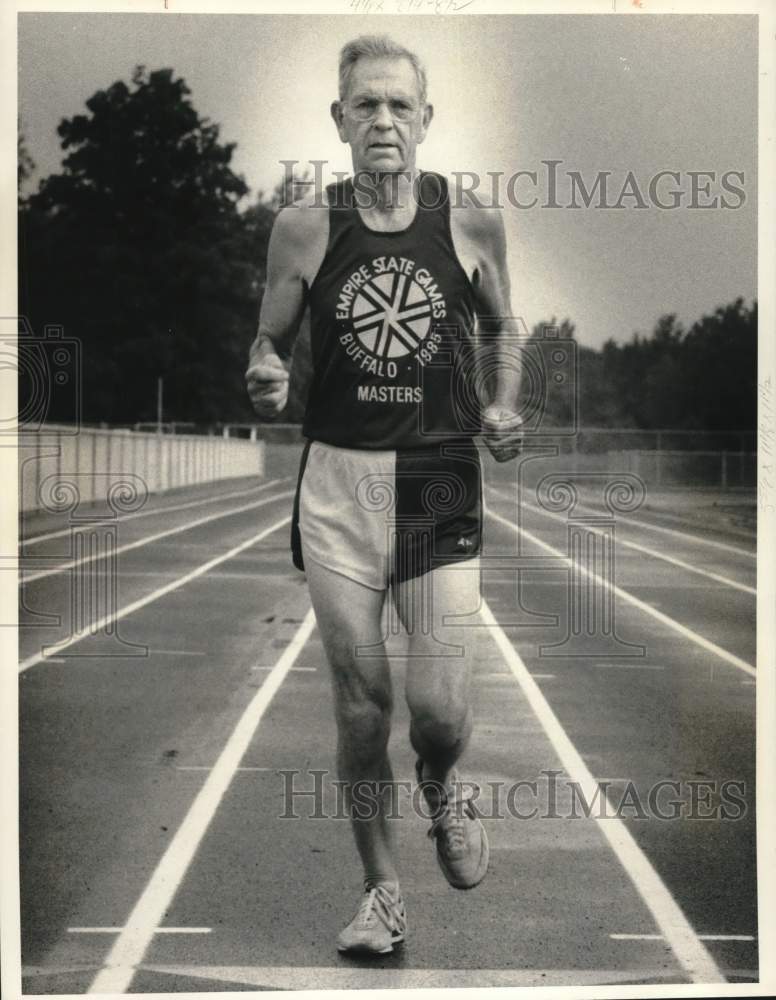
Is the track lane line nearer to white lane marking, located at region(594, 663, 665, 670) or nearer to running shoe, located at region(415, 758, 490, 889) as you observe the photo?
white lane marking, located at region(594, 663, 665, 670)

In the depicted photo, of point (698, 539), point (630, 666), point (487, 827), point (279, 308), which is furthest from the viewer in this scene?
point (698, 539)

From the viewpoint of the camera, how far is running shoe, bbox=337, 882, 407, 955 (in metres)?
4.84

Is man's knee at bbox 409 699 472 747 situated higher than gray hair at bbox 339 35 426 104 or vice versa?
gray hair at bbox 339 35 426 104

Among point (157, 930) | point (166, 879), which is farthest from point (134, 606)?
point (157, 930)

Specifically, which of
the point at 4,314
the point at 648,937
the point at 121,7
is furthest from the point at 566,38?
the point at 648,937

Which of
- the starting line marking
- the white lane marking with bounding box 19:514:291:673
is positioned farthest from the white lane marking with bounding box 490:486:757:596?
the starting line marking

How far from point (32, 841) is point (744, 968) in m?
2.03

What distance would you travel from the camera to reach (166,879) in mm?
5129

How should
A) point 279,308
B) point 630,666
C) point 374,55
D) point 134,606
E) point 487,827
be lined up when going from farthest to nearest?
point 134,606, point 630,666, point 487,827, point 374,55, point 279,308

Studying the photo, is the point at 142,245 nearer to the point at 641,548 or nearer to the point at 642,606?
the point at 642,606

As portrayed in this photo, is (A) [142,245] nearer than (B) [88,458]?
Yes

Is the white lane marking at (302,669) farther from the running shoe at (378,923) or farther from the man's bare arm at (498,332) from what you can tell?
the man's bare arm at (498,332)

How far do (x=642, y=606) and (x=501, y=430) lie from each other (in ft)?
3.42

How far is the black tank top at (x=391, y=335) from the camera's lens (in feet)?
15.0
